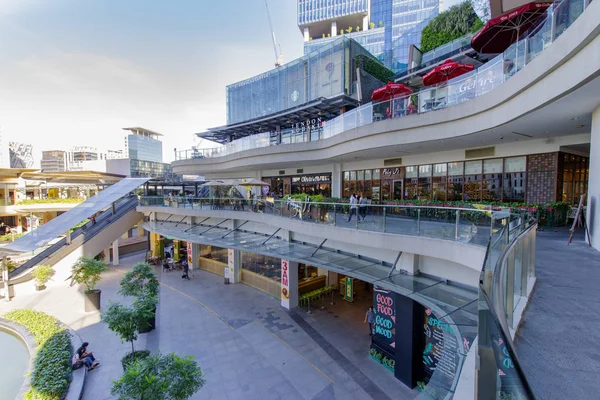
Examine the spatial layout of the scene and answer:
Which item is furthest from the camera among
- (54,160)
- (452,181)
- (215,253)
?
(54,160)

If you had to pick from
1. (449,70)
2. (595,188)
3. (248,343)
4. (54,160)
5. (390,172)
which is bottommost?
(248,343)

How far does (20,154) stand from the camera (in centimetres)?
7500

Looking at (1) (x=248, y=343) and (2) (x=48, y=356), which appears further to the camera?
(1) (x=248, y=343)

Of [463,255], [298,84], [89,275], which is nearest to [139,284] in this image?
[89,275]

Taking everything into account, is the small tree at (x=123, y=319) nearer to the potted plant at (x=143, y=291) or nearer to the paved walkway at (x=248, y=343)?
the potted plant at (x=143, y=291)

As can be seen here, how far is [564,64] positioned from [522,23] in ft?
18.0

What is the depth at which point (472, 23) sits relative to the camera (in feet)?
81.5

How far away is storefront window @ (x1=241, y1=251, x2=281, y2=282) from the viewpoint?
18.5 meters

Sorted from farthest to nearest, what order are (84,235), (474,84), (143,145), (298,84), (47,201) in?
(143,145) → (47,201) → (298,84) → (84,235) → (474,84)

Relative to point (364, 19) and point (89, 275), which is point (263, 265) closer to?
point (89, 275)

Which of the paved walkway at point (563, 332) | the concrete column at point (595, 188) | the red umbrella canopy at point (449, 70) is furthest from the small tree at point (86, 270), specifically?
the concrete column at point (595, 188)

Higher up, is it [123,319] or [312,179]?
[312,179]

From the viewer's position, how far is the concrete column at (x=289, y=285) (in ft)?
51.7

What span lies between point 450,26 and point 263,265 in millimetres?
27822
